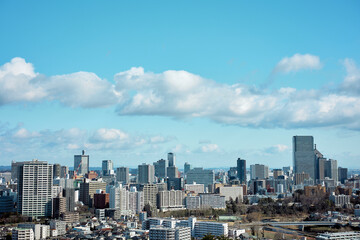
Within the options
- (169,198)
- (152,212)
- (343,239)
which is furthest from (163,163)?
(343,239)

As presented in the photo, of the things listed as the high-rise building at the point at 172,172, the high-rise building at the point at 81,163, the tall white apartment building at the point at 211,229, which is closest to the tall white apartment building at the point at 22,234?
the tall white apartment building at the point at 211,229

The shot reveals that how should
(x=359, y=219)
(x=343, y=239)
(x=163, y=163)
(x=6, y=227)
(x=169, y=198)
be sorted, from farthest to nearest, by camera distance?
(x=163, y=163) < (x=169, y=198) < (x=359, y=219) < (x=6, y=227) < (x=343, y=239)

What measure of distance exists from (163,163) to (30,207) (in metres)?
29.0

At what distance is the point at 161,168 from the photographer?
162ft

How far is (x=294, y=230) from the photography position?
59.5ft

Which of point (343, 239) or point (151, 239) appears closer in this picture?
point (151, 239)

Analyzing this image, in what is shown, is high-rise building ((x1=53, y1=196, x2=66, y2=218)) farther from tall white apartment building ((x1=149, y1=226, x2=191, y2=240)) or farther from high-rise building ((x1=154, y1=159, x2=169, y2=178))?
high-rise building ((x1=154, y1=159, x2=169, y2=178))

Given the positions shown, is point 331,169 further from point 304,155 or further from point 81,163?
point 81,163

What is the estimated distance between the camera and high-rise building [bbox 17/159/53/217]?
21.1 m

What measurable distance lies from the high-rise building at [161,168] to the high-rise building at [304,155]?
14.3 meters

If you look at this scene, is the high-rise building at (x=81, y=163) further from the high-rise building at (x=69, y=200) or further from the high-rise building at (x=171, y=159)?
the high-rise building at (x=69, y=200)

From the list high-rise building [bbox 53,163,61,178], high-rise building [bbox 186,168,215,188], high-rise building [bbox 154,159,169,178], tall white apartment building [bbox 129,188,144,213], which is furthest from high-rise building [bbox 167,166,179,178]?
tall white apartment building [bbox 129,188,144,213]

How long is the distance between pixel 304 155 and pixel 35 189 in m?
35.2

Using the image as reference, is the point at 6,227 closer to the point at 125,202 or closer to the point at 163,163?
the point at 125,202
